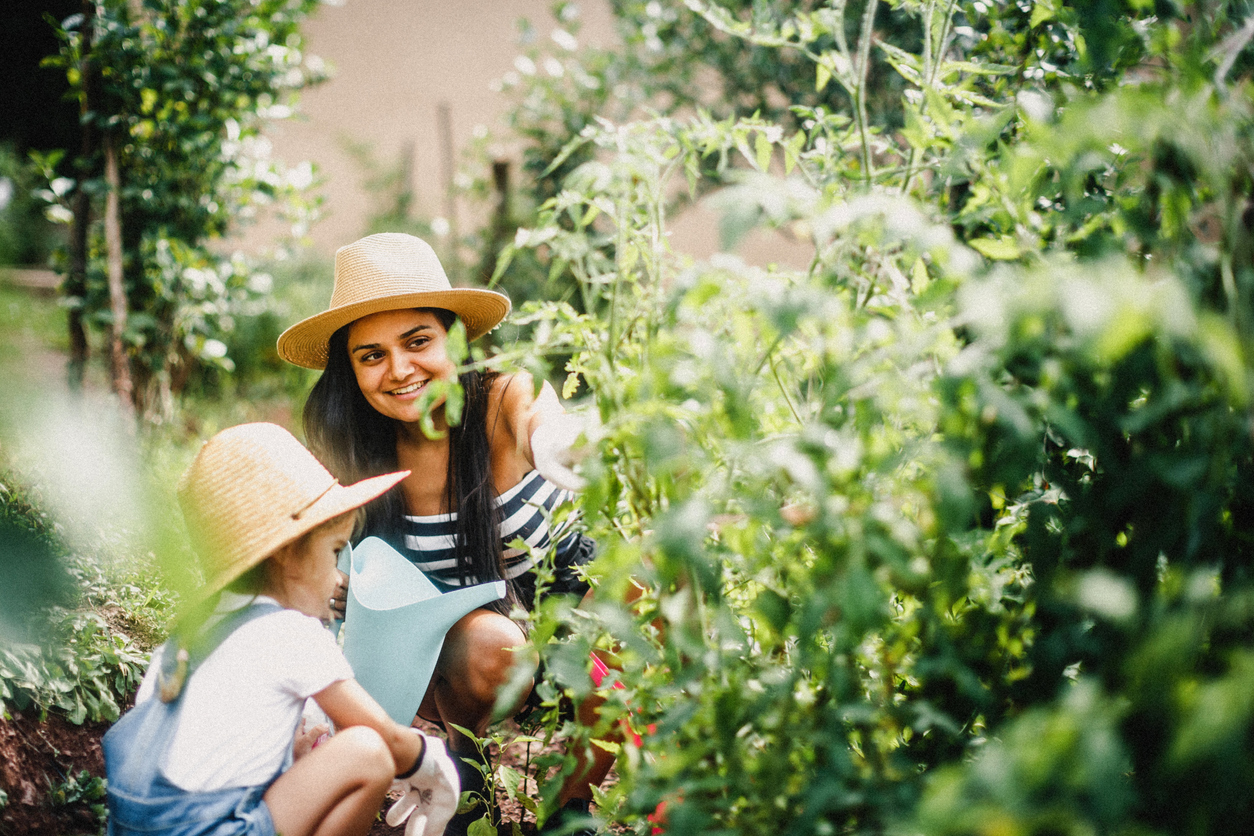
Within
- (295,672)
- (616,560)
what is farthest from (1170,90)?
(295,672)

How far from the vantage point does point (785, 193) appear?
2.27 ft

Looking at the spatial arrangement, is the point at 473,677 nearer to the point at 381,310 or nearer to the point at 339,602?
the point at 339,602

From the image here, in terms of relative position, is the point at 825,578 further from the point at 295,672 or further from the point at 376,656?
the point at 376,656

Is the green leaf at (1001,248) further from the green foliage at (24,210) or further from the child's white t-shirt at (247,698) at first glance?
the green foliage at (24,210)

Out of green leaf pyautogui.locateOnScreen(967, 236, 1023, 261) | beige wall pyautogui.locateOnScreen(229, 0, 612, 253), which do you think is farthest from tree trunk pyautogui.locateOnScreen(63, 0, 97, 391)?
green leaf pyautogui.locateOnScreen(967, 236, 1023, 261)

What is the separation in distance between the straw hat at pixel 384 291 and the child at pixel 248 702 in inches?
21.2

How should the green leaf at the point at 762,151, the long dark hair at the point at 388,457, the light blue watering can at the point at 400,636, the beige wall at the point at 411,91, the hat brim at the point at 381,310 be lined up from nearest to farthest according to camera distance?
the green leaf at the point at 762,151 < the light blue watering can at the point at 400,636 < the hat brim at the point at 381,310 < the long dark hair at the point at 388,457 < the beige wall at the point at 411,91

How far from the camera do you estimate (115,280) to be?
273 cm

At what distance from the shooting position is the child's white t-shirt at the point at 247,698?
124 cm

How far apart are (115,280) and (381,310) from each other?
1493 mm

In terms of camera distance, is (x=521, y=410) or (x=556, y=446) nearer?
(x=556, y=446)

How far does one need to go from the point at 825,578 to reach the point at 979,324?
266mm

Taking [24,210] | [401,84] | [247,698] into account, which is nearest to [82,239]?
[24,210]

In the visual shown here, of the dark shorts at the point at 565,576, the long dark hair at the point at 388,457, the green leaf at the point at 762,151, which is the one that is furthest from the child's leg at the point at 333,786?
the green leaf at the point at 762,151
